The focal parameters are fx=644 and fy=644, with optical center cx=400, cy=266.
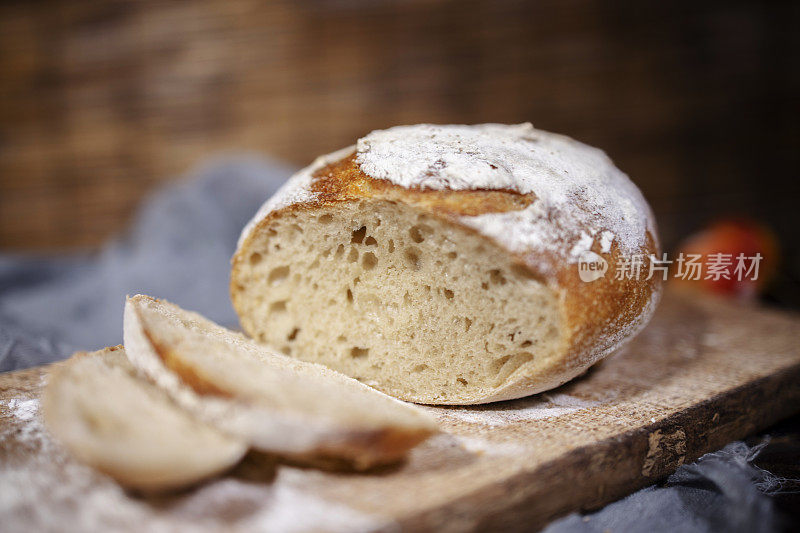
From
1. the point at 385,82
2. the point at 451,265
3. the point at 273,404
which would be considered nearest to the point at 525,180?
the point at 451,265

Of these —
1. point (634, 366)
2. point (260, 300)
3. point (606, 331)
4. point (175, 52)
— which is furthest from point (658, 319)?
point (175, 52)

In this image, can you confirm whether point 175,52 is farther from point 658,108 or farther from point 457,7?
point 658,108

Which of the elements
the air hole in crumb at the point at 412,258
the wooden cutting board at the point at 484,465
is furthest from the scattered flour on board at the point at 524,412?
the air hole in crumb at the point at 412,258

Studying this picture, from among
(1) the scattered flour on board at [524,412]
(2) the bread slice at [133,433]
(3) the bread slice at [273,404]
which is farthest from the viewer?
(1) the scattered flour on board at [524,412]

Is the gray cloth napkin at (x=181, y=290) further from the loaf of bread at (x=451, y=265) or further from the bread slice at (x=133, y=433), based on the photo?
the bread slice at (x=133, y=433)

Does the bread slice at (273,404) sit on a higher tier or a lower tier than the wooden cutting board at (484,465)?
higher

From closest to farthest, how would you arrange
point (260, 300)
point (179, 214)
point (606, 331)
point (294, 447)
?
point (294, 447)
point (606, 331)
point (260, 300)
point (179, 214)

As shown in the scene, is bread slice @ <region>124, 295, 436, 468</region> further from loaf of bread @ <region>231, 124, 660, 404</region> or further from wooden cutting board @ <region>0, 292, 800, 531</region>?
loaf of bread @ <region>231, 124, 660, 404</region>

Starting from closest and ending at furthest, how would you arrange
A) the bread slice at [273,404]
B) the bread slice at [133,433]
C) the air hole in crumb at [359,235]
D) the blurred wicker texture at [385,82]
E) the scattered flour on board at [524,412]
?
1. the bread slice at [133,433]
2. the bread slice at [273,404]
3. the scattered flour on board at [524,412]
4. the air hole in crumb at [359,235]
5. the blurred wicker texture at [385,82]
